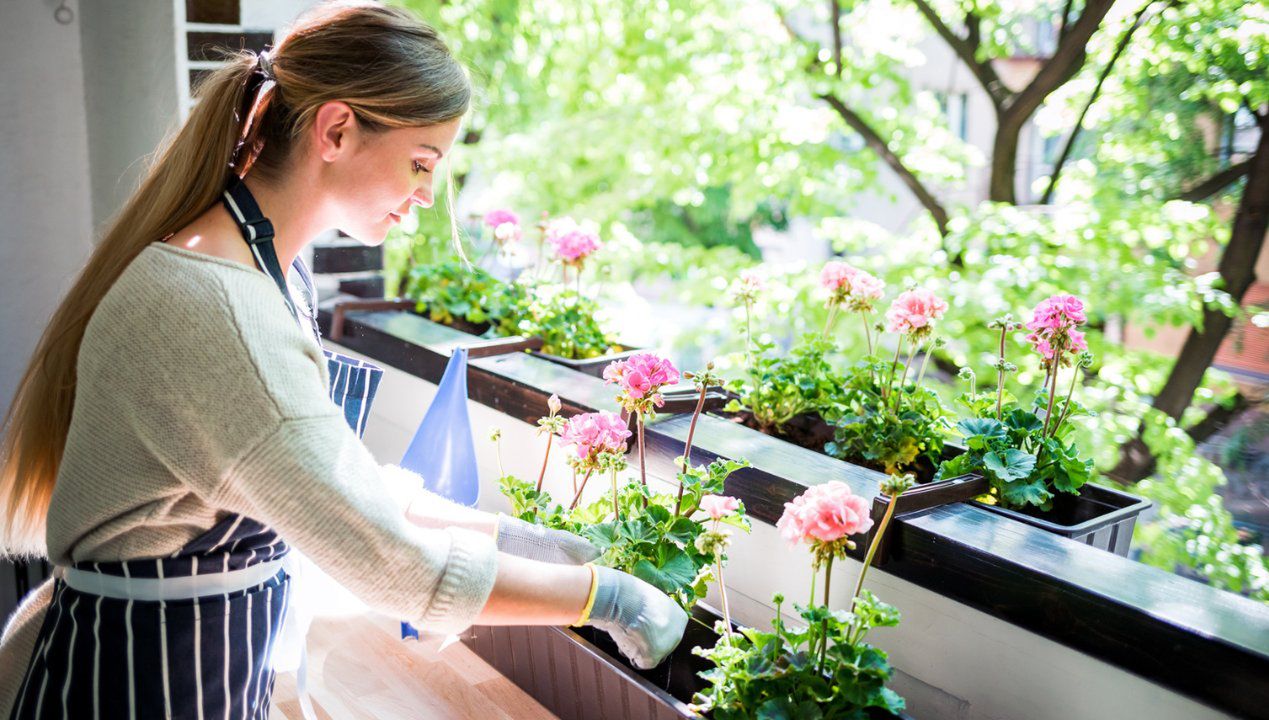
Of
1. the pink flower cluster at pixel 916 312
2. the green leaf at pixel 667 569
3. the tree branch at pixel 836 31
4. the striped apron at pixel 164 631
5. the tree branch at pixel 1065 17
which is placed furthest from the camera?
the tree branch at pixel 836 31

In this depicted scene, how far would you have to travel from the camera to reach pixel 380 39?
927 mm

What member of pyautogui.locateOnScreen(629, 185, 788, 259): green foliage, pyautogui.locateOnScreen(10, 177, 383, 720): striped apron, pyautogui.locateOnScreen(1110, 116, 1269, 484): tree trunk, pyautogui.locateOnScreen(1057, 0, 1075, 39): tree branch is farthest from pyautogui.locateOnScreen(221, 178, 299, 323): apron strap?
pyautogui.locateOnScreen(629, 185, 788, 259): green foliage


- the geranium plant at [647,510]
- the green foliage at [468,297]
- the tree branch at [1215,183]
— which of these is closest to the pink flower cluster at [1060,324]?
the geranium plant at [647,510]

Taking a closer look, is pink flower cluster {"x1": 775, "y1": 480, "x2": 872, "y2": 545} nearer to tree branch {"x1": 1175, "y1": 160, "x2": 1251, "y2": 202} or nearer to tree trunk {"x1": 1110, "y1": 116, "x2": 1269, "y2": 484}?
tree trunk {"x1": 1110, "y1": 116, "x2": 1269, "y2": 484}

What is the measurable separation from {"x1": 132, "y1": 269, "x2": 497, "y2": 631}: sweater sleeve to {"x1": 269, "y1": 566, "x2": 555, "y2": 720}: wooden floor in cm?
43

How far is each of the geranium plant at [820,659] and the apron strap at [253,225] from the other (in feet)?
1.78

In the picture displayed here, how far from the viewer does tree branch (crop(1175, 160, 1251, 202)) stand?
3375mm

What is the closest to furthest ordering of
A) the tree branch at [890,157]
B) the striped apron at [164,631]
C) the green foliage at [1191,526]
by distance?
1. the striped apron at [164,631]
2. the green foliage at [1191,526]
3. the tree branch at [890,157]

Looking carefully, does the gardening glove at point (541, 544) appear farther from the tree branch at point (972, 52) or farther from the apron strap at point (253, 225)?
the tree branch at point (972, 52)

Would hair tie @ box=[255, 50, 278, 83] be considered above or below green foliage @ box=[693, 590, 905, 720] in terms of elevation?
above

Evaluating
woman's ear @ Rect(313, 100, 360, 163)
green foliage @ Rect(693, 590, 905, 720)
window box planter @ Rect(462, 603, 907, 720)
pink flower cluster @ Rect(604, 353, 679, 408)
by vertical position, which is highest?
woman's ear @ Rect(313, 100, 360, 163)

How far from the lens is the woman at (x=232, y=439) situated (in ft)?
2.57

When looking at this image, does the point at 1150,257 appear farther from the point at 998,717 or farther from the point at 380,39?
the point at 380,39

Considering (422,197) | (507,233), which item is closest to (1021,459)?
(422,197)
